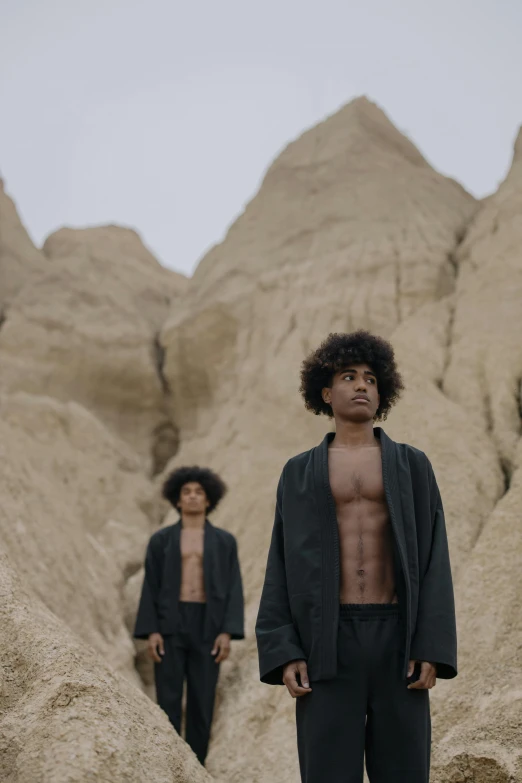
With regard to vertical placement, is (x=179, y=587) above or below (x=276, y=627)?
above

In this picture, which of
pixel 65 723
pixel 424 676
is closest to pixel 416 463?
pixel 424 676

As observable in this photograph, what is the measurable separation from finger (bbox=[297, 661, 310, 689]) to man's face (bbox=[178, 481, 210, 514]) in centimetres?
355

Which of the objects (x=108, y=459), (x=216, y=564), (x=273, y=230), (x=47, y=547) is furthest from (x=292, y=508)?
(x=273, y=230)

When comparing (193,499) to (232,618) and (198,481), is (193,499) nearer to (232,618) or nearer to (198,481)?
A: (198,481)

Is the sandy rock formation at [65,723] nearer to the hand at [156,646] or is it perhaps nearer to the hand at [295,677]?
the hand at [295,677]

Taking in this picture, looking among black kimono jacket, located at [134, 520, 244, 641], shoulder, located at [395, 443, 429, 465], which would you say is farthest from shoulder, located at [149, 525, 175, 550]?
shoulder, located at [395, 443, 429, 465]

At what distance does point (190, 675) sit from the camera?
19.7ft

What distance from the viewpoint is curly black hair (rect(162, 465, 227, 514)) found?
6.95 meters

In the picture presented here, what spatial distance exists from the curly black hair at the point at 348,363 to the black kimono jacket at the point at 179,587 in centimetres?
269

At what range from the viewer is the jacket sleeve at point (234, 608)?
6086 mm

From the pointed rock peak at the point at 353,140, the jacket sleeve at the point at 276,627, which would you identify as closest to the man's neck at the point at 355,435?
the jacket sleeve at the point at 276,627

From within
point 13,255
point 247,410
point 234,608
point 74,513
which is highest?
point 13,255

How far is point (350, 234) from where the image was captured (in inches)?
421

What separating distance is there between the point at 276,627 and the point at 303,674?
201mm
